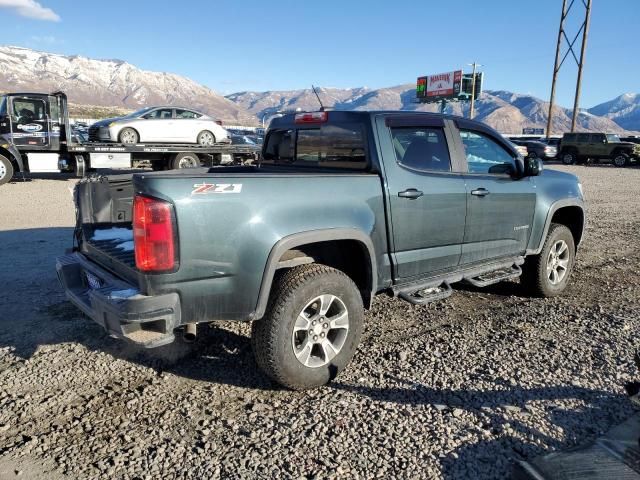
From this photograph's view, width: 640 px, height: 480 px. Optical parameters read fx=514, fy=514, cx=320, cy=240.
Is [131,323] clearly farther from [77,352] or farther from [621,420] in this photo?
[621,420]

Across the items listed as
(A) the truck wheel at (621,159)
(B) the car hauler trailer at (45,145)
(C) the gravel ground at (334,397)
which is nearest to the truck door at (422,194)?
(C) the gravel ground at (334,397)

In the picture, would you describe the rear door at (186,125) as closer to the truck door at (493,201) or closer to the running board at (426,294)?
the truck door at (493,201)

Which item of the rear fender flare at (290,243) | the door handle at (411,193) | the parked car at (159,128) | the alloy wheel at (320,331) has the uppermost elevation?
the parked car at (159,128)

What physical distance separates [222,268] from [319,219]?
745 mm

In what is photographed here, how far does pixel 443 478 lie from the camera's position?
2.61 meters

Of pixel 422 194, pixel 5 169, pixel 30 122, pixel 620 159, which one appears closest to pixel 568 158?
pixel 620 159

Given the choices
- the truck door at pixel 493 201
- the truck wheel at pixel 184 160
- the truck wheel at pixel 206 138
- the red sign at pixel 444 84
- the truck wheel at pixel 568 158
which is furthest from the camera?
the red sign at pixel 444 84

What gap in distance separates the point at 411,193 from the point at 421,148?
A: 56cm

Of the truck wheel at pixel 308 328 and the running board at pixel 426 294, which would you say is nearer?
the truck wheel at pixel 308 328

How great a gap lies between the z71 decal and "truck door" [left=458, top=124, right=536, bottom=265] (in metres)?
2.20

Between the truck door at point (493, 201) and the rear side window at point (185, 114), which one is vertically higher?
the rear side window at point (185, 114)

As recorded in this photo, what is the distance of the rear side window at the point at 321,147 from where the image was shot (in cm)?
404

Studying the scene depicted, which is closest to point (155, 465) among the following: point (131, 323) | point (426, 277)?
point (131, 323)

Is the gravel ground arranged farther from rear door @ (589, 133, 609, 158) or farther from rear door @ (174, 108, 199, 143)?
rear door @ (589, 133, 609, 158)
